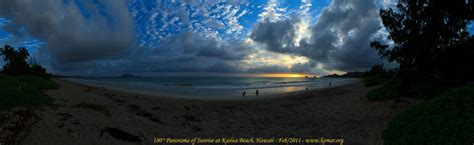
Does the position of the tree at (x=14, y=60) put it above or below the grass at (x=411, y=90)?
above

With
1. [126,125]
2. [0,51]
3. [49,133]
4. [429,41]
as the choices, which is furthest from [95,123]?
[0,51]

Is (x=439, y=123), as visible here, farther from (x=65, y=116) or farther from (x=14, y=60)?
(x=14, y=60)

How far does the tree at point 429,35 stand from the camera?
38.2 ft

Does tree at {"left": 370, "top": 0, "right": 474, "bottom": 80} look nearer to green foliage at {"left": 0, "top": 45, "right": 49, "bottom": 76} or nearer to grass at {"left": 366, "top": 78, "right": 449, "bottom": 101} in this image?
grass at {"left": 366, "top": 78, "right": 449, "bottom": 101}

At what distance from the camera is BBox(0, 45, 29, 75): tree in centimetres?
5153

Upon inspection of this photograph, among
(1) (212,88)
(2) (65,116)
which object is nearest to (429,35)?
(2) (65,116)

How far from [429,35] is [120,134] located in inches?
594

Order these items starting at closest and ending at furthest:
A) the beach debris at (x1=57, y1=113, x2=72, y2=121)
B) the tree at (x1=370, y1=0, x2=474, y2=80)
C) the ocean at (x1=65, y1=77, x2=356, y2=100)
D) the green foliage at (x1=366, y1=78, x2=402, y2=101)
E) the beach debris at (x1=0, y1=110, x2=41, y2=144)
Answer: the beach debris at (x1=0, y1=110, x2=41, y2=144) → the beach debris at (x1=57, y1=113, x2=72, y2=121) → the tree at (x1=370, y1=0, x2=474, y2=80) → the green foliage at (x1=366, y1=78, x2=402, y2=101) → the ocean at (x1=65, y1=77, x2=356, y2=100)

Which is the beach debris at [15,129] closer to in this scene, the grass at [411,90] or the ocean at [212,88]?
the grass at [411,90]

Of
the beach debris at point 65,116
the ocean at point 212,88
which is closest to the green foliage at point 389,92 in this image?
the ocean at point 212,88

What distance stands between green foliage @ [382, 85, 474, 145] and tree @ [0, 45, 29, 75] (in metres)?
68.9

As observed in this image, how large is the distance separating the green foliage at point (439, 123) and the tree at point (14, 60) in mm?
68869

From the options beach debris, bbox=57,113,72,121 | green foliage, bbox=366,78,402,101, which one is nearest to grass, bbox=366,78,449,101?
green foliage, bbox=366,78,402,101

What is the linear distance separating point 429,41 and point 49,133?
16.4m
